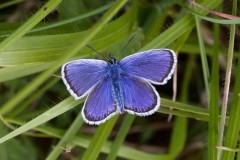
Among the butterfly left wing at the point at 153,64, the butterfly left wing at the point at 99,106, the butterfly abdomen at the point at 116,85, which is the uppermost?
the butterfly left wing at the point at 153,64

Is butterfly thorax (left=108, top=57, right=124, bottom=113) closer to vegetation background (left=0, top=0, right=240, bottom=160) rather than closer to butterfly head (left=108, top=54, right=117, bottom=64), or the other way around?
butterfly head (left=108, top=54, right=117, bottom=64)

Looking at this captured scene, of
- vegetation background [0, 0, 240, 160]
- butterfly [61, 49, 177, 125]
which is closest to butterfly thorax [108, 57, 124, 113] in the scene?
butterfly [61, 49, 177, 125]

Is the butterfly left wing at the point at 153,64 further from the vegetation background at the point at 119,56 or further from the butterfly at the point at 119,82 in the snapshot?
the vegetation background at the point at 119,56

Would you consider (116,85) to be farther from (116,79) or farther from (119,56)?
(119,56)

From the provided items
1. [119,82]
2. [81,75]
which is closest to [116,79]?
[119,82]

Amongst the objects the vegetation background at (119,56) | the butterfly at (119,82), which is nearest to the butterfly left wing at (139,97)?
the butterfly at (119,82)

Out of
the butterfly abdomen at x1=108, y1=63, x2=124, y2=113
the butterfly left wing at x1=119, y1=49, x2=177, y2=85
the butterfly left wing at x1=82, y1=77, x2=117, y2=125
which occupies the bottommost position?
the butterfly left wing at x1=82, y1=77, x2=117, y2=125

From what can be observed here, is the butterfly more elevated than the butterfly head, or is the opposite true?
the butterfly head
